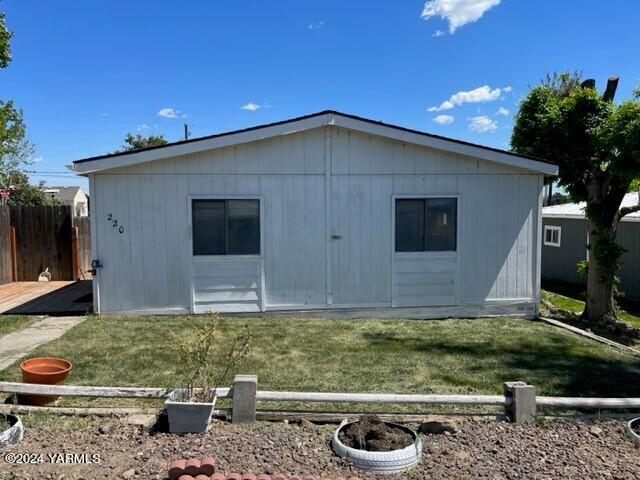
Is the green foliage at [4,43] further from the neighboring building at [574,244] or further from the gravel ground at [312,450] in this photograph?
the neighboring building at [574,244]

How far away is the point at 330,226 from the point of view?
28.5ft

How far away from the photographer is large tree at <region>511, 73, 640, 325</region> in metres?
8.99

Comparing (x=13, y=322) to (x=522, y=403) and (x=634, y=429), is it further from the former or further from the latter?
(x=634, y=429)

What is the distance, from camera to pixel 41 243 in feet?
41.3

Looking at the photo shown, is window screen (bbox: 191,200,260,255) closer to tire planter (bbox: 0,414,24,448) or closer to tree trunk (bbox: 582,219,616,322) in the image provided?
tire planter (bbox: 0,414,24,448)

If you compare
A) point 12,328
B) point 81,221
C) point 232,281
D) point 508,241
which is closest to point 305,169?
point 232,281

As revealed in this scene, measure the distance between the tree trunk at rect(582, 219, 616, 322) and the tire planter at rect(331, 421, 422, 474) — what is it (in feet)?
24.8

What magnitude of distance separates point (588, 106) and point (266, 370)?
735cm

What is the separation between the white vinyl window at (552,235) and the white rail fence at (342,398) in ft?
46.6

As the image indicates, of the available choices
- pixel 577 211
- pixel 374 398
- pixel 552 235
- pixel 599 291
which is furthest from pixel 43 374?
pixel 552 235

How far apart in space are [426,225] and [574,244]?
9.48 m

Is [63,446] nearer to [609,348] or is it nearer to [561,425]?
[561,425]

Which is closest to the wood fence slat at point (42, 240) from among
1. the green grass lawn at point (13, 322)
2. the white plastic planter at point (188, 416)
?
the green grass lawn at point (13, 322)

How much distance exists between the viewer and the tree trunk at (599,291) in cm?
930
